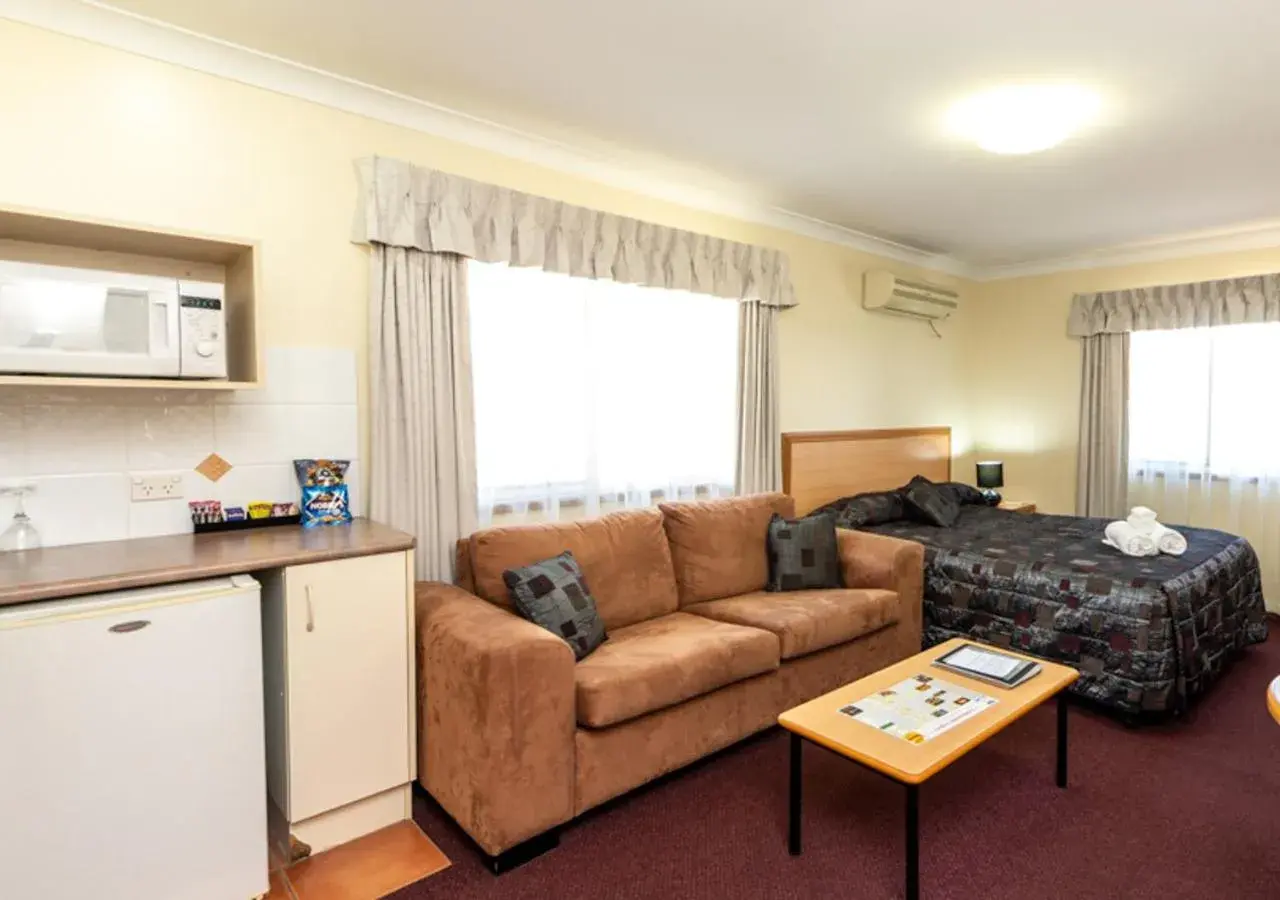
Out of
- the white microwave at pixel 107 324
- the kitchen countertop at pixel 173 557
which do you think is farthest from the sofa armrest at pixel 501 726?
the white microwave at pixel 107 324

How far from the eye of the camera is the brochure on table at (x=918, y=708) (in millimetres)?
1944

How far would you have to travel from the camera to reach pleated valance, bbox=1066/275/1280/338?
4.37 meters

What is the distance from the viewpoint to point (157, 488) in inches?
86.7

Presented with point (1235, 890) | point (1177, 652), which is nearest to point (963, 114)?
point (1177, 652)

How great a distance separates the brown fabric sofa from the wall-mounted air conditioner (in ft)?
6.02

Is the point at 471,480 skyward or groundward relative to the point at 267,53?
groundward

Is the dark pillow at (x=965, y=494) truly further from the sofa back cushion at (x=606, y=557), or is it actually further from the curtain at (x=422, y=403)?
the curtain at (x=422, y=403)

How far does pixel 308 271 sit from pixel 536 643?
1573 millimetres

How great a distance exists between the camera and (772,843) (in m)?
2.12

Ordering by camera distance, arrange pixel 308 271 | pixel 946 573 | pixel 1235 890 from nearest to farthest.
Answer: pixel 1235 890 → pixel 308 271 → pixel 946 573

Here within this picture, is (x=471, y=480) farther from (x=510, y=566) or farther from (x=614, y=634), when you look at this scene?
(x=614, y=634)

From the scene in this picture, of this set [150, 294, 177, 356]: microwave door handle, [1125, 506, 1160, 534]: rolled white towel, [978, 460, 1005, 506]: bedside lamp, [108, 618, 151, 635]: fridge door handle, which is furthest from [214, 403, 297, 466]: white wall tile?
[978, 460, 1005, 506]: bedside lamp

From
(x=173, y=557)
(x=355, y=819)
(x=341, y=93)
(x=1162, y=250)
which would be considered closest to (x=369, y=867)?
(x=355, y=819)

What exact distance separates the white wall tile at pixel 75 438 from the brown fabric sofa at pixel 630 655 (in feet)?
3.42
